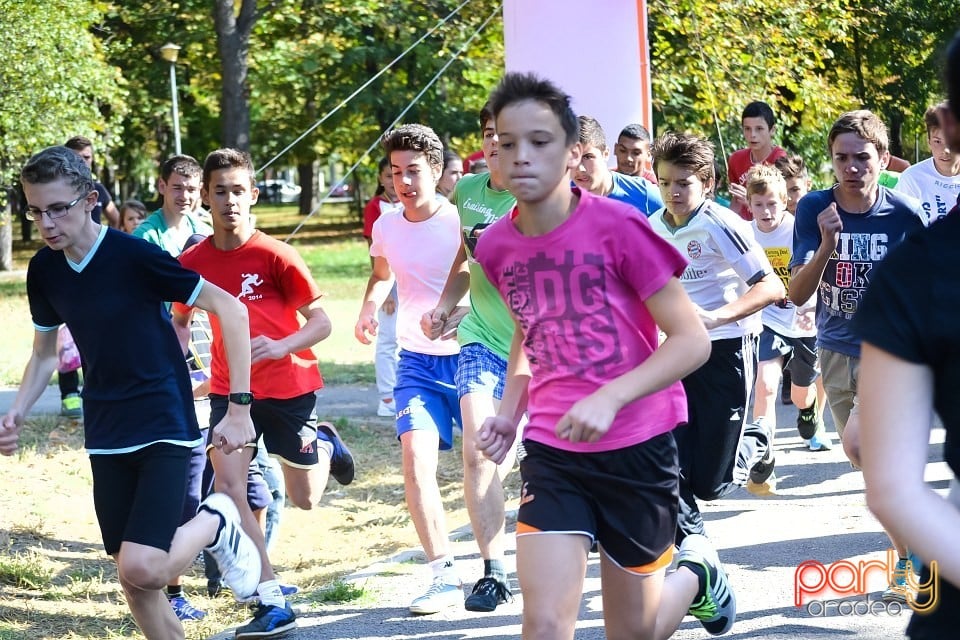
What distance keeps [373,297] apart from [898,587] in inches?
127

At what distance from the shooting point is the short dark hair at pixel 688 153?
6.07 meters

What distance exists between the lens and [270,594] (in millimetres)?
5824

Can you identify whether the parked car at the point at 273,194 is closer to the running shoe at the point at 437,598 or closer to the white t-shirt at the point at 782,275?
the white t-shirt at the point at 782,275

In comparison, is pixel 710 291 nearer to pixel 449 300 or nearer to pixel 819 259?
pixel 819 259

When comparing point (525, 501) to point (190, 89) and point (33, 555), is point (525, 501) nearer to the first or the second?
point (33, 555)

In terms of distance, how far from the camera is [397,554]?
715 centimetres

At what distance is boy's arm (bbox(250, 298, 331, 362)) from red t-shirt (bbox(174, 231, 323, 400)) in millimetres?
84

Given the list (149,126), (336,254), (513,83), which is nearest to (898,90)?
(336,254)

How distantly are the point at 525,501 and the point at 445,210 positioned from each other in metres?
3.12

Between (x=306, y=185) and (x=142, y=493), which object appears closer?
(x=142, y=493)

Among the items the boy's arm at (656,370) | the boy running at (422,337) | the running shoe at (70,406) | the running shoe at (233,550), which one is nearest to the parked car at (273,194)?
the running shoe at (70,406)

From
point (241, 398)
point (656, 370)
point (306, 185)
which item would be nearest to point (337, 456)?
point (241, 398)

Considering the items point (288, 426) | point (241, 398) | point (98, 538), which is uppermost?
point (241, 398)

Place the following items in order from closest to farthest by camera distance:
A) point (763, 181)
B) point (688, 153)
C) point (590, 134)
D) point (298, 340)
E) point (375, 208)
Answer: point (298, 340) < point (688, 153) < point (590, 134) < point (763, 181) < point (375, 208)
